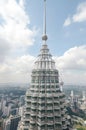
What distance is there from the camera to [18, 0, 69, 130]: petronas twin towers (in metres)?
37.7

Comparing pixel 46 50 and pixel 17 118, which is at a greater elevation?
pixel 46 50

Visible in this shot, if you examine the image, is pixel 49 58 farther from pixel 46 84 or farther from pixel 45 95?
pixel 45 95

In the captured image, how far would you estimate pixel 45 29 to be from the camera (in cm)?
4394

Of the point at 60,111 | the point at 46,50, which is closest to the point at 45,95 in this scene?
the point at 60,111

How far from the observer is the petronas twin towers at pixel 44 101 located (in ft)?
124

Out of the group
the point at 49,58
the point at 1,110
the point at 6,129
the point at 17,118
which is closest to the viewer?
the point at 49,58

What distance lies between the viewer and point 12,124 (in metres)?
70.3

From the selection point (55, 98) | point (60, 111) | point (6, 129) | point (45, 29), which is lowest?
point (6, 129)

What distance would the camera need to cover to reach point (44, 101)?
38.5m

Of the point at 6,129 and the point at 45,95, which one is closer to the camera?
the point at 45,95

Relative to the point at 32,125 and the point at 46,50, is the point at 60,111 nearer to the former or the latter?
the point at 32,125

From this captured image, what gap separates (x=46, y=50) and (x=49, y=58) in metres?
2.31

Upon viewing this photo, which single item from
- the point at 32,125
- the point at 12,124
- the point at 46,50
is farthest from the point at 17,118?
the point at 46,50

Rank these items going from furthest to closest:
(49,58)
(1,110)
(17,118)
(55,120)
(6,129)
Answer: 1. (1,110)
2. (17,118)
3. (6,129)
4. (49,58)
5. (55,120)
